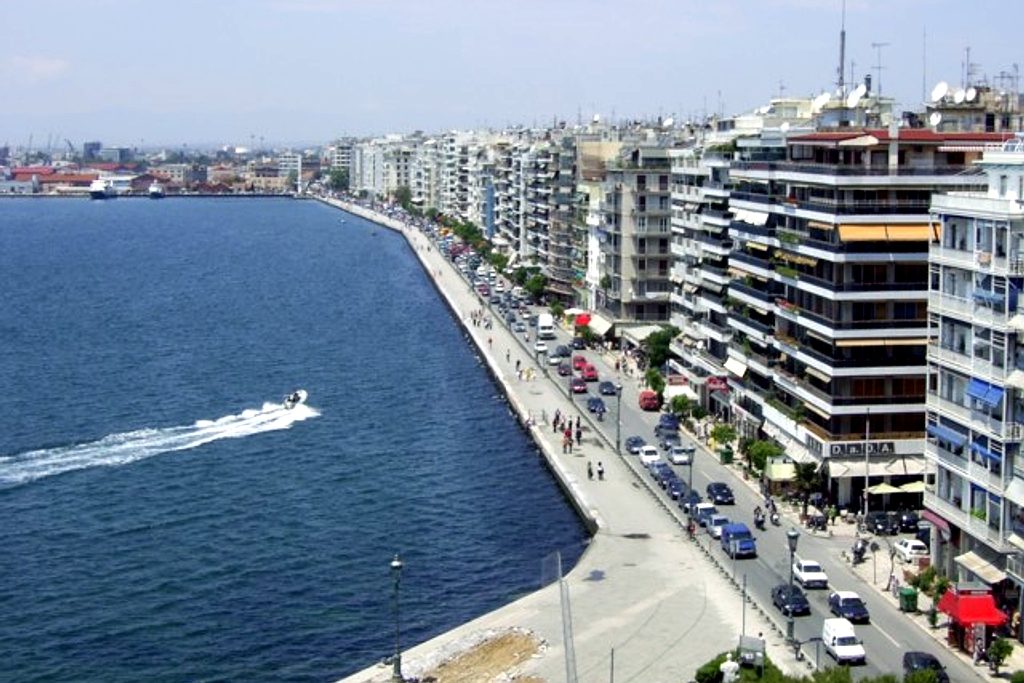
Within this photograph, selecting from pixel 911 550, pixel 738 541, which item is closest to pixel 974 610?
pixel 911 550

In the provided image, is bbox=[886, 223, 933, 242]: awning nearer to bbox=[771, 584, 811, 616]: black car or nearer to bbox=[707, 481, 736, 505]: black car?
bbox=[707, 481, 736, 505]: black car

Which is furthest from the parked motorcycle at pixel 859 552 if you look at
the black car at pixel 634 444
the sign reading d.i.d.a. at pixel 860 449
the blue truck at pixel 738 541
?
the black car at pixel 634 444

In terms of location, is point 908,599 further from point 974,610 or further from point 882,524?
point 882,524

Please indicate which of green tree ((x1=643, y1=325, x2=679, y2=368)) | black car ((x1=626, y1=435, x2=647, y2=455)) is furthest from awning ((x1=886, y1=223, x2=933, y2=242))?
green tree ((x1=643, y1=325, x2=679, y2=368))

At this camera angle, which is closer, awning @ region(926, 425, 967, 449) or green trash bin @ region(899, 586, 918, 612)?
green trash bin @ region(899, 586, 918, 612)

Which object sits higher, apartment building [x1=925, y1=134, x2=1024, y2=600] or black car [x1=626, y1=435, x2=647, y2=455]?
apartment building [x1=925, y1=134, x2=1024, y2=600]

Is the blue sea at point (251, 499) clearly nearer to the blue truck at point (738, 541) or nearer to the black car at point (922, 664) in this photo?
the blue truck at point (738, 541)
